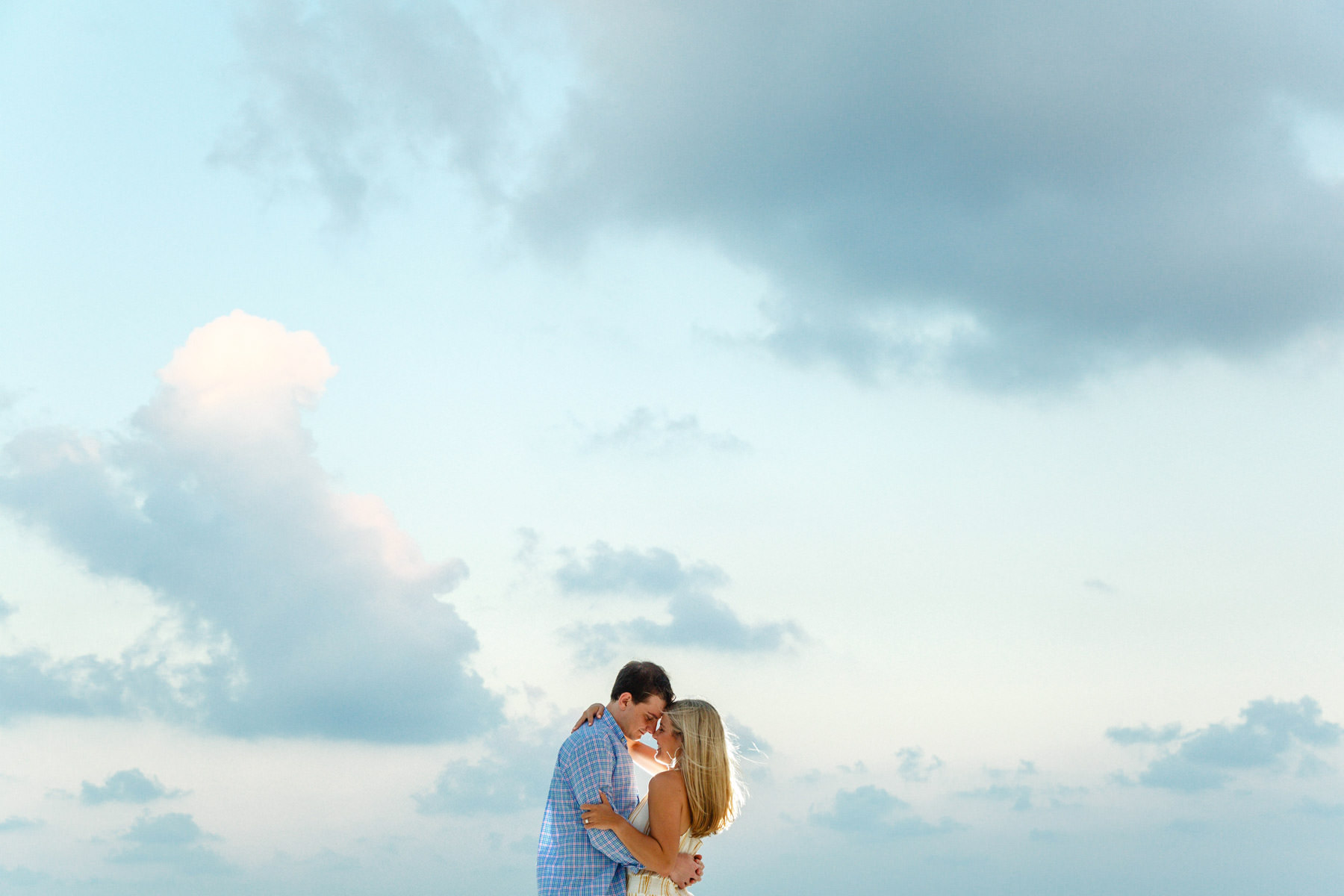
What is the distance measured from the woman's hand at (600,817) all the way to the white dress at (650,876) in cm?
35

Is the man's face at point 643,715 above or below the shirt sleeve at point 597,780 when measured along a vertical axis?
above

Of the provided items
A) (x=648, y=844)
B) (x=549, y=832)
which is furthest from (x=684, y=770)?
(x=549, y=832)

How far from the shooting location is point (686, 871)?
456 inches

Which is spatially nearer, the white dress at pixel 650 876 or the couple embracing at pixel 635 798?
the couple embracing at pixel 635 798

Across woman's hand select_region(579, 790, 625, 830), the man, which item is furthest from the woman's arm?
the man

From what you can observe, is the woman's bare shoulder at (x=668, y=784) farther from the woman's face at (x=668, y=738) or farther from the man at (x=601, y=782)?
the man at (x=601, y=782)

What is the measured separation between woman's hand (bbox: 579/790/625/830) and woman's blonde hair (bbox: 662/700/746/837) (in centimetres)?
77

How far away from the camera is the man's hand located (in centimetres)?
1155

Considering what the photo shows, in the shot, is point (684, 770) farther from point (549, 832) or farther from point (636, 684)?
point (549, 832)

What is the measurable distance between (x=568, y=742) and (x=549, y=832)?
108 centimetres

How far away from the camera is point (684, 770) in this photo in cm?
1130

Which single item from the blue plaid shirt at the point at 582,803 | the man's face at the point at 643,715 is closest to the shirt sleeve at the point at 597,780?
the blue plaid shirt at the point at 582,803

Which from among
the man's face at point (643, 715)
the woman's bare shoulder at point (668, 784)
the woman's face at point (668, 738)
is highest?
the man's face at point (643, 715)

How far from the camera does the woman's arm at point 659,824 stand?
37.0ft
